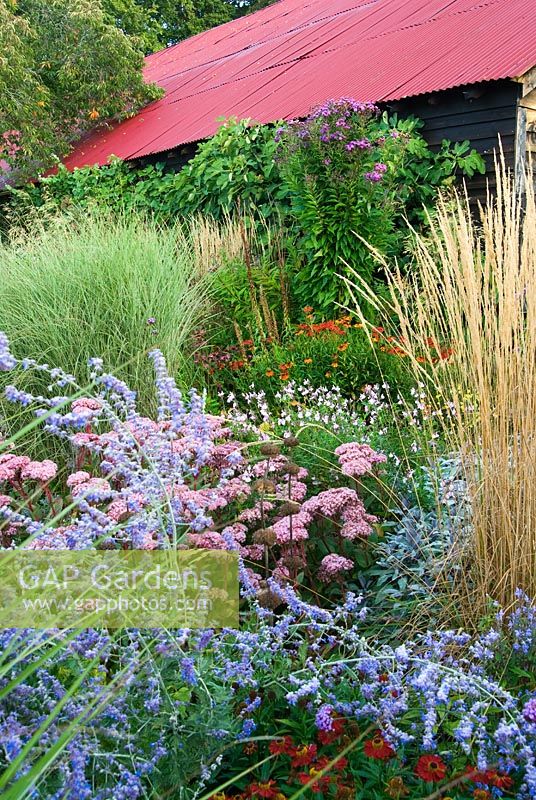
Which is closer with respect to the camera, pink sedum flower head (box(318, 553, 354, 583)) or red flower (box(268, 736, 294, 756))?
red flower (box(268, 736, 294, 756))

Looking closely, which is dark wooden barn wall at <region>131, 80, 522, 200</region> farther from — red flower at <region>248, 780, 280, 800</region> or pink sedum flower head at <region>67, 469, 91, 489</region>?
red flower at <region>248, 780, 280, 800</region>

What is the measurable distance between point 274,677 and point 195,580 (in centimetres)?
34

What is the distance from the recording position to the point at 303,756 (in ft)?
6.01

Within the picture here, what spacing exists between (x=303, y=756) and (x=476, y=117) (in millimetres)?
8444

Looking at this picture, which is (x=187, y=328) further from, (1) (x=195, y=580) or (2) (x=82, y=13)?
(2) (x=82, y=13)

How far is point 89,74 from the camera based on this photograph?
52.0 ft

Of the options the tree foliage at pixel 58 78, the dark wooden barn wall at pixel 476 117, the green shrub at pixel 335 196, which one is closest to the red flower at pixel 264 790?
the green shrub at pixel 335 196

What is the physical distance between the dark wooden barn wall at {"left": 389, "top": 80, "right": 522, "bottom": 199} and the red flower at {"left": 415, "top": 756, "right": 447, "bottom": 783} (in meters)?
7.81

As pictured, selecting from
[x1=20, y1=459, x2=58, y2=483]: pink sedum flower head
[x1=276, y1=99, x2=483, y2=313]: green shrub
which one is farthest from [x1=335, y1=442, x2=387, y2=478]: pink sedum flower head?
[x1=276, y1=99, x2=483, y2=313]: green shrub

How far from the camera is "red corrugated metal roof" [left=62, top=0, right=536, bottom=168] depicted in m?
9.32

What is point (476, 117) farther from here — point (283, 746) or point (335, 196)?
point (283, 746)

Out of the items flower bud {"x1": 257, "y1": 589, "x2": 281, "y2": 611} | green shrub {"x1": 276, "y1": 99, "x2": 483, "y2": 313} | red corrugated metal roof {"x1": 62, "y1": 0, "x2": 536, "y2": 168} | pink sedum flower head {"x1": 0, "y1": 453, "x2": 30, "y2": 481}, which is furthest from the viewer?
red corrugated metal roof {"x1": 62, "y1": 0, "x2": 536, "y2": 168}

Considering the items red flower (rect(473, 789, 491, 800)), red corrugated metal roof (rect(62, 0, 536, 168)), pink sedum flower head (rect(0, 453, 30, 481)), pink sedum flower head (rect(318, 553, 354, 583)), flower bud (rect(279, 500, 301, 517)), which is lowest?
pink sedum flower head (rect(318, 553, 354, 583))

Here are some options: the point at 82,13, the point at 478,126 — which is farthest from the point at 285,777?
the point at 82,13
